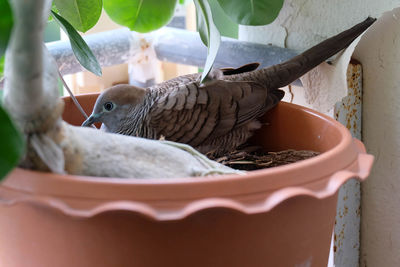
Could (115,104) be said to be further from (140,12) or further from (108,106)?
(140,12)

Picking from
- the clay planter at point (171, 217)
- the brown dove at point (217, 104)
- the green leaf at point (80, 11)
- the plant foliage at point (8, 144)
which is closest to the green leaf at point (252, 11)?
the brown dove at point (217, 104)

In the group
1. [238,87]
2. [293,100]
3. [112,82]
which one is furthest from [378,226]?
[112,82]

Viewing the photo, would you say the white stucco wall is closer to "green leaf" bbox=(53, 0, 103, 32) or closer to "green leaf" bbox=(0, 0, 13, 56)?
"green leaf" bbox=(53, 0, 103, 32)

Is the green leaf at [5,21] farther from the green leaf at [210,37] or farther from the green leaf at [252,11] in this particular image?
the green leaf at [252,11]

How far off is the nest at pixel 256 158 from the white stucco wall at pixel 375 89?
0.80 ft

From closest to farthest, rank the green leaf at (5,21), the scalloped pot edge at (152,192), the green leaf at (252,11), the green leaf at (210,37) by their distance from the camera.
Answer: the green leaf at (5,21)
the scalloped pot edge at (152,192)
the green leaf at (210,37)
the green leaf at (252,11)

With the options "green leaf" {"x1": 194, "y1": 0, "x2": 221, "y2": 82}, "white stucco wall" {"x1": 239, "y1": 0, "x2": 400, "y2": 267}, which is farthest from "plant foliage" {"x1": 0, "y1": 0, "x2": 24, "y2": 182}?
"white stucco wall" {"x1": 239, "y1": 0, "x2": 400, "y2": 267}

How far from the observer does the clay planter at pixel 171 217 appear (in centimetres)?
49

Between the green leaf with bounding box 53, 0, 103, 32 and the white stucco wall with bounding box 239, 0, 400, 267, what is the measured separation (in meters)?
0.41

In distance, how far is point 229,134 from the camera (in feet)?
3.10

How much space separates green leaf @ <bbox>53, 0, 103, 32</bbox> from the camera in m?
0.90

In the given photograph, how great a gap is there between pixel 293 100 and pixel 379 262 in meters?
0.40

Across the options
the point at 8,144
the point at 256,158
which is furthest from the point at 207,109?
the point at 8,144

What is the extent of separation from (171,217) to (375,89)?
26.4 inches
